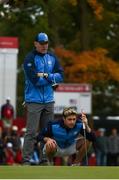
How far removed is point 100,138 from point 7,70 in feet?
16.5

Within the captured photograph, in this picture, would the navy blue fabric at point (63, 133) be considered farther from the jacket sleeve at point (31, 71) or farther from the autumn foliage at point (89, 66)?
the autumn foliage at point (89, 66)

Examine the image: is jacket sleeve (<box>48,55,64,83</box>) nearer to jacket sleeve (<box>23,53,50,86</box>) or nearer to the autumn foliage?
jacket sleeve (<box>23,53,50,86</box>)

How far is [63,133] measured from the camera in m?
13.0

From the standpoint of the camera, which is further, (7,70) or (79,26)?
(79,26)

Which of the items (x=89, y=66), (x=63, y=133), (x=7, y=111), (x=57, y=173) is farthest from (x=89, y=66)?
(x=57, y=173)

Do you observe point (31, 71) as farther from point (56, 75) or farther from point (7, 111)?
Result: point (7, 111)

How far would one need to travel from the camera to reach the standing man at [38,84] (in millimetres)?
12477

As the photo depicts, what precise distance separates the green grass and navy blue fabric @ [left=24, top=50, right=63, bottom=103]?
1.94 metres

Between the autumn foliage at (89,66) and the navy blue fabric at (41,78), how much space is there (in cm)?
2102

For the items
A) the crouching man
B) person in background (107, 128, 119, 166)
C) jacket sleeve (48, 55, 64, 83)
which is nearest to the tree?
person in background (107, 128, 119, 166)

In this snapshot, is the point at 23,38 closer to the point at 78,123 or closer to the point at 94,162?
the point at 94,162

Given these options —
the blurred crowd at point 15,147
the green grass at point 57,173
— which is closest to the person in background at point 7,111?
the blurred crowd at point 15,147

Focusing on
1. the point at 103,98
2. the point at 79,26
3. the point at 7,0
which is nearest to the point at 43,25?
the point at 79,26

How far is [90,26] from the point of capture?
1473 inches
